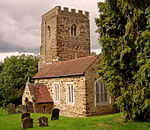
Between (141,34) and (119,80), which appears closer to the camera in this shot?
(141,34)

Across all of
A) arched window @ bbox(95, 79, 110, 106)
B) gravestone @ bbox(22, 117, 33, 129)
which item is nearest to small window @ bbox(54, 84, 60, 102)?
arched window @ bbox(95, 79, 110, 106)

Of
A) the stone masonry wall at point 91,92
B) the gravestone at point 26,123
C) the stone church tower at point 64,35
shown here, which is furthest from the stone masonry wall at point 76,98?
the stone church tower at point 64,35

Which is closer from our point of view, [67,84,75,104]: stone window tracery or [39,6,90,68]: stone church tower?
[67,84,75,104]: stone window tracery

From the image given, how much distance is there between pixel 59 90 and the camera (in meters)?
22.9

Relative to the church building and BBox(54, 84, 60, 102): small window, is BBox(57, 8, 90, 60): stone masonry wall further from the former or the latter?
BBox(54, 84, 60, 102): small window

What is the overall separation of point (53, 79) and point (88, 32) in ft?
37.9

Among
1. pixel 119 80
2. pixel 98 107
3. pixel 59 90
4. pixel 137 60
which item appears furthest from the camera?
pixel 59 90

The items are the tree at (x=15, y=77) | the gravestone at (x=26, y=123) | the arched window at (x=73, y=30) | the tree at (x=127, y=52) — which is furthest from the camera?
the tree at (x=15, y=77)

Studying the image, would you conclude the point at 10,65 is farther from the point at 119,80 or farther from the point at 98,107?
the point at 119,80

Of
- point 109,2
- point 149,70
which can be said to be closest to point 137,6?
point 109,2

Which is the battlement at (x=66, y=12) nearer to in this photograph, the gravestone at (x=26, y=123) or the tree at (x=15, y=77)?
the tree at (x=15, y=77)

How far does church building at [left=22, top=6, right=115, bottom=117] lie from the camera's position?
1953 centimetres

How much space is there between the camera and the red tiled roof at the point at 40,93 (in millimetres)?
23641

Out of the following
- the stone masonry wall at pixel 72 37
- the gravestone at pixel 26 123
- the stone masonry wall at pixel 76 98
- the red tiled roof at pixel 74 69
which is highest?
the stone masonry wall at pixel 72 37
